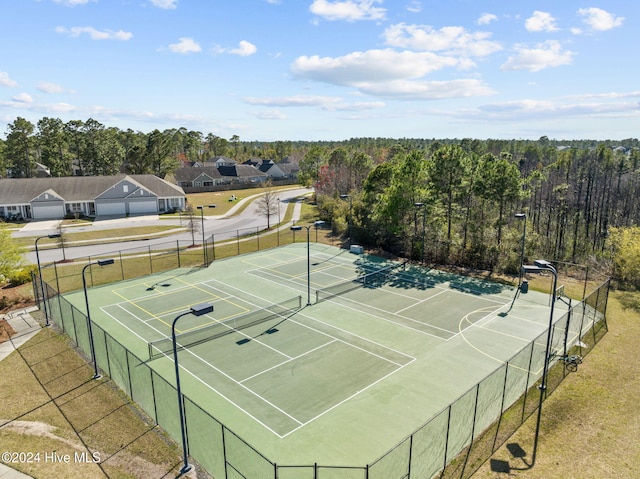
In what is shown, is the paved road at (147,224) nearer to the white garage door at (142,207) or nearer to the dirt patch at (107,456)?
the white garage door at (142,207)

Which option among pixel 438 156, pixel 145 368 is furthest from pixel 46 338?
pixel 438 156

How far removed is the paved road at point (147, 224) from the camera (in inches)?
1767

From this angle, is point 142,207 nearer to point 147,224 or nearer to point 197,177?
point 147,224

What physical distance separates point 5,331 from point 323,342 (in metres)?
19.1

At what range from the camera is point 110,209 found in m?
68.1

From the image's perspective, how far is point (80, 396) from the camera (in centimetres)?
1880

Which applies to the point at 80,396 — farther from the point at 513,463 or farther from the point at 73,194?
the point at 73,194

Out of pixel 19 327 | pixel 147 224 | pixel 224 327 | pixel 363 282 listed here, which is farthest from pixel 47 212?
pixel 363 282

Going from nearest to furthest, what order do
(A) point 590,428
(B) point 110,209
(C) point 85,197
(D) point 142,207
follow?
(A) point 590,428, (C) point 85,197, (B) point 110,209, (D) point 142,207

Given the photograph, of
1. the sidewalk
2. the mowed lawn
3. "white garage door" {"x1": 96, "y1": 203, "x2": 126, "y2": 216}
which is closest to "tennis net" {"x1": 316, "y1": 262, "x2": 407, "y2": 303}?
the mowed lawn

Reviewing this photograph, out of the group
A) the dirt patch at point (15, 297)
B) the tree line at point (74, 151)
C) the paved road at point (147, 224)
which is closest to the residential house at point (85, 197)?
the paved road at point (147, 224)

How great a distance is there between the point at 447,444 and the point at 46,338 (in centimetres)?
2256

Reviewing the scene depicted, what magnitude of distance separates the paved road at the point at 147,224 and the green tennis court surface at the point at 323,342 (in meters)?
13.1

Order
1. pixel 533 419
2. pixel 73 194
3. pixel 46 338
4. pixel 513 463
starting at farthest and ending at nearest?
pixel 73 194, pixel 46 338, pixel 533 419, pixel 513 463
